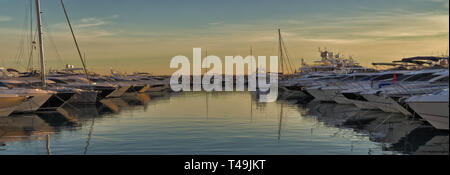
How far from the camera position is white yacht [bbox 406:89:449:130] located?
1753 cm

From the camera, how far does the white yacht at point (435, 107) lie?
17.5 metres

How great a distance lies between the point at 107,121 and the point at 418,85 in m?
16.7

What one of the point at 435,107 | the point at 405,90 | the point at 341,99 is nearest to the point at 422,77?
the point at 405,90

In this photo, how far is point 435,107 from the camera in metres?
17.8

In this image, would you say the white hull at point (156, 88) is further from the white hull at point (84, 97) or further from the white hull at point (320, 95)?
the white hull at point (320, 95)

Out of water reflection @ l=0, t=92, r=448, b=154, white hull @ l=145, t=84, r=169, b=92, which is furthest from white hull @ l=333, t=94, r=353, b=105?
white hull @ l=145, t=84, r=169, b=92

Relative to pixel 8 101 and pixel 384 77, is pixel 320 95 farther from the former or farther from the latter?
pixel 8 101

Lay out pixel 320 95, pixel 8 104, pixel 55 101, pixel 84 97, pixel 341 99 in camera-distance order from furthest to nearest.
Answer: pixel 84 97 → pixel 320 95 → pixel 341 99 → pixel 55 101 → pixel 8 104

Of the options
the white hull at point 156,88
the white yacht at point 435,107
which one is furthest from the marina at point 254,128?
the white hull at point 156,88

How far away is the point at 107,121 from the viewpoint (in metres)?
26.5

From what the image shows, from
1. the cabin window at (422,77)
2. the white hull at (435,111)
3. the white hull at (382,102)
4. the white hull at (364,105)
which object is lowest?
the white hull at (364,105)

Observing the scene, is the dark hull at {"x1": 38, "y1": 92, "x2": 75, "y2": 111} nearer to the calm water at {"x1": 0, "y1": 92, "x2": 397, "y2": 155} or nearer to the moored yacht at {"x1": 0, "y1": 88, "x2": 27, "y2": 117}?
the moored yacht at {"x1": 0, "y1": 88, "x2": 27, "y2": 117}

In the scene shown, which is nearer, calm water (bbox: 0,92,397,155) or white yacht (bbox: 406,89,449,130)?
calm water (bbox: 0,92,397,155)

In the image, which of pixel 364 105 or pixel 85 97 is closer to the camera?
pixel 364 105
